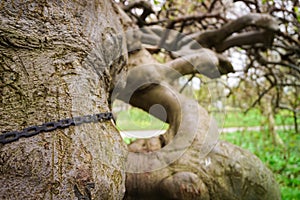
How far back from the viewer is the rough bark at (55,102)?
1.03 m

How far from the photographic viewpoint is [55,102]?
3.96 ft

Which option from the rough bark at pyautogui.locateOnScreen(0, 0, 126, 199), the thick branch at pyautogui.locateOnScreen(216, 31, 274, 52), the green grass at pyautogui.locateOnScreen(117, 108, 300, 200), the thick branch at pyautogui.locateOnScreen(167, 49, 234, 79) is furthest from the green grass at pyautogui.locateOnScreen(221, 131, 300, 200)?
the rough bark at pyautogui.locateOnScreen(0, 0, 126, 199)

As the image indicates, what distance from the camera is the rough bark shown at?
103 centimetres

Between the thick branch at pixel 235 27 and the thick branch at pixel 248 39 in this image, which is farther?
the thick branch at pixel 248 39

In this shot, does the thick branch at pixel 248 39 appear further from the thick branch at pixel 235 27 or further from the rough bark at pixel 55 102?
the rough bark at pixel 55 102

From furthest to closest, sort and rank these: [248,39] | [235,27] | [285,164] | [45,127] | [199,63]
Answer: [285,164], [248,39], [235,27], [199,63], [45,127]

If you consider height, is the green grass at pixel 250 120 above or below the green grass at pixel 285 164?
above

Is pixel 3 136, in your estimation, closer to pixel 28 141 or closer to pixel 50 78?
pixel 28 141

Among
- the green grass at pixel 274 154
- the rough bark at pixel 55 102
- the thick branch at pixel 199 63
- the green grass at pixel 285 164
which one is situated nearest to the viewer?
the rough bark at pixel 55 102

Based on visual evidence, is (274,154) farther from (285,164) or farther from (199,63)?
(199,63)

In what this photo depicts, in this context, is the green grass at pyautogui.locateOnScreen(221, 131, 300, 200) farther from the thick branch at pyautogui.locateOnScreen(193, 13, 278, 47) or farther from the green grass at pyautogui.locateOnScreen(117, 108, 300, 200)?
the thick branch at pyautogui.locateOnScreen(193, 13, 278, 47)

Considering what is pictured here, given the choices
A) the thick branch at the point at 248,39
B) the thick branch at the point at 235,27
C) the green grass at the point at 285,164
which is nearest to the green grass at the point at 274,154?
the green grass at the point at 285,164

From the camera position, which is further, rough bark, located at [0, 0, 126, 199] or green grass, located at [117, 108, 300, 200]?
green grass, located at [117, 108, 300, 200]

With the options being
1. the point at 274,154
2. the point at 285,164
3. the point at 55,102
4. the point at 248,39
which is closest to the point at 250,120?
the point at 274,154
